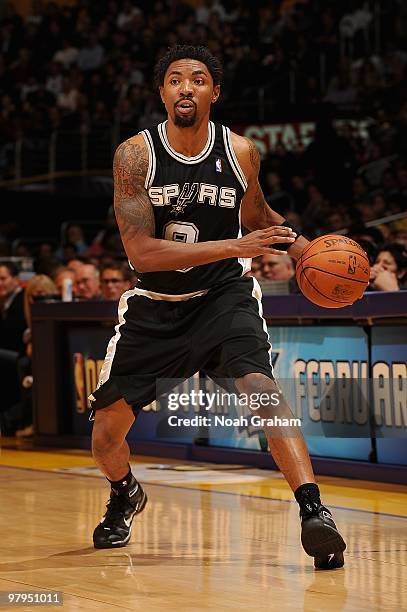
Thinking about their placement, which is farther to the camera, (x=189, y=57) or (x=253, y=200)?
(x=253, y=200)

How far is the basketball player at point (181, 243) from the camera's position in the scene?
17.7 ft

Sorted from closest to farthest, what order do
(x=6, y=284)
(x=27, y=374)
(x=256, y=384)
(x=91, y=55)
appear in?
(x=256, y=384) → (x=27, y=374) → (x=6, y=284) → (x=91, y=55)

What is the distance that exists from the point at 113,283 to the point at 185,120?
5.37 metres

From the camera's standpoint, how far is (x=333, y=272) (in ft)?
17.5

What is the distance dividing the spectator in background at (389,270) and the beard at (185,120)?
12.3 ft

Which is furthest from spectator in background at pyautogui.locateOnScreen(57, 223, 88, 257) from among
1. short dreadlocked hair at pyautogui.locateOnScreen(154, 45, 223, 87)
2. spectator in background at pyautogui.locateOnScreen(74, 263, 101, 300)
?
short dreadlocked hair at pyautogui.locateOnScreen(154, 45, 223, 87)

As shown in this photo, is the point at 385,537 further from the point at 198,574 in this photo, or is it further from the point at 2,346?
the point at 2,346

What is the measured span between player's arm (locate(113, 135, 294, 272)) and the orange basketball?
1.20ft

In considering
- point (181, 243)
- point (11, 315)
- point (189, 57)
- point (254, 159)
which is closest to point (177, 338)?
point (181, 243)

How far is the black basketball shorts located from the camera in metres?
5.42

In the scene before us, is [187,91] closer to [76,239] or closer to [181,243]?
[181,243]

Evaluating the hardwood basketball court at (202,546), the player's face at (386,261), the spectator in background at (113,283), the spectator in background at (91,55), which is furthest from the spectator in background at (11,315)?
the spectator in background at (91,55)

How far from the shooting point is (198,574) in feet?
16.7

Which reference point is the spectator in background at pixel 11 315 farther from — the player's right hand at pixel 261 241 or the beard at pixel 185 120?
the player's right hand at pixel 261 241
